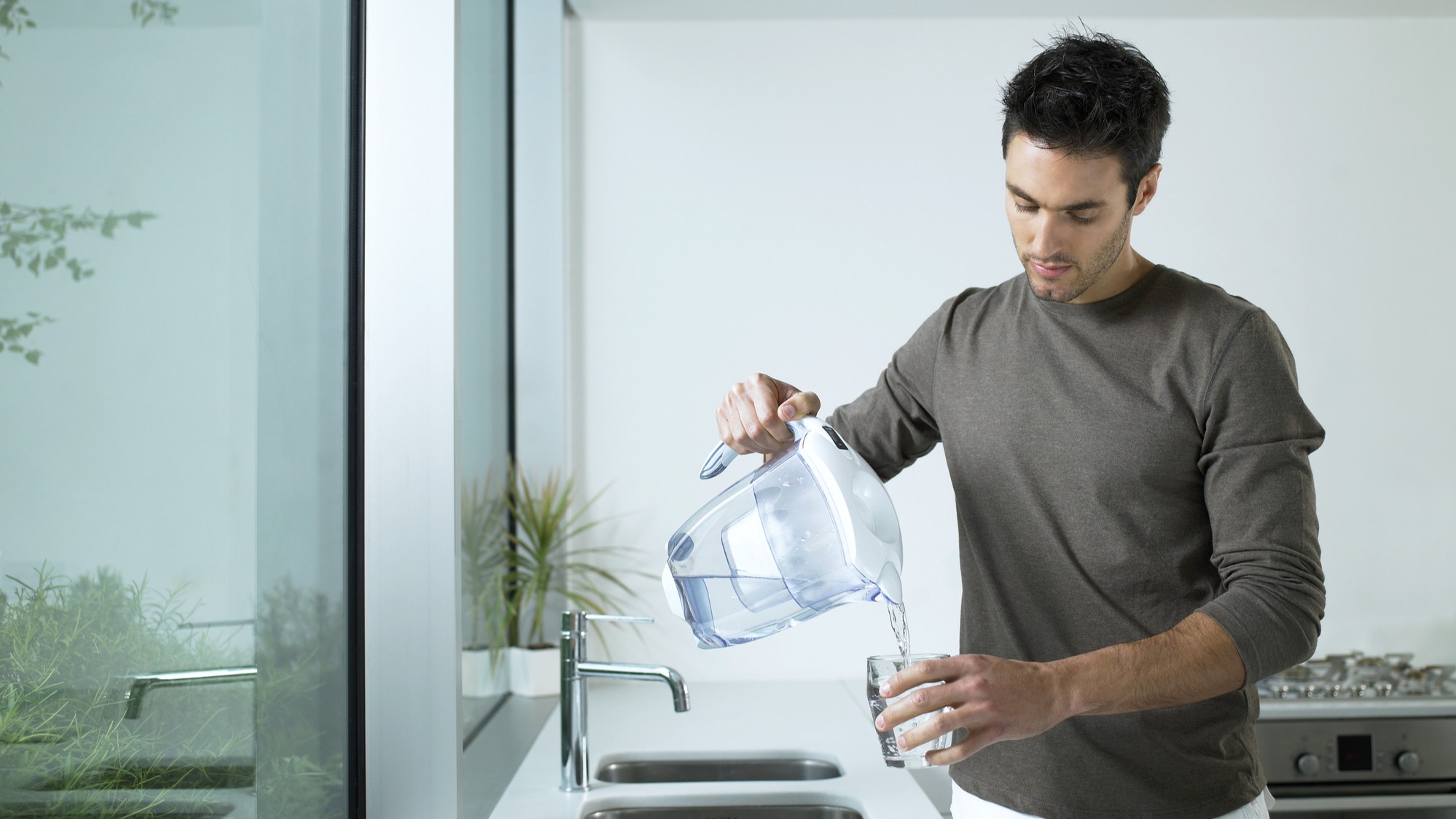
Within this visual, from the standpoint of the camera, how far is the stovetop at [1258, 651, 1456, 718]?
2189 mm

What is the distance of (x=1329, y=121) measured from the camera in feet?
8.80

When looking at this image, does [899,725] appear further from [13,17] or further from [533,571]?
[533,571]

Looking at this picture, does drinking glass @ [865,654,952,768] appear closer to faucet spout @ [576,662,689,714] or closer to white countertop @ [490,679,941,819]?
white countertop @ [490,679,941,819]

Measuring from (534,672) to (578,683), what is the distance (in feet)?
2.37

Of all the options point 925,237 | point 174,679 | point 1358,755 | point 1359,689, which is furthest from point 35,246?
point 1359,689

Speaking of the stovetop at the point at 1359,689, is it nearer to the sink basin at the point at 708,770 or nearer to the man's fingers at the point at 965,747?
the sink basin at the point at 708,770

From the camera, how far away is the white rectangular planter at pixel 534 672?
239cm

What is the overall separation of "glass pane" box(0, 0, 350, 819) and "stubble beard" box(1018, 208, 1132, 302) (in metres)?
0.83

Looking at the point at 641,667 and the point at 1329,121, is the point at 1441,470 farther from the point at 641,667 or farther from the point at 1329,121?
the point at 641,667

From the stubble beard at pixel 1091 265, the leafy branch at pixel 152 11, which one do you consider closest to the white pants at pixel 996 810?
the stubble beard at pixel 1091 265

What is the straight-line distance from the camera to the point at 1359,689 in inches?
90.9

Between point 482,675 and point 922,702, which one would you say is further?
point 482,675

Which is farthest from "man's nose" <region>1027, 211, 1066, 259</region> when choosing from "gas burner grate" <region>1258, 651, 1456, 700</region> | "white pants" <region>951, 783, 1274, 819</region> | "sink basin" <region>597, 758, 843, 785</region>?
"gas burner grate" <region>1258, 651, 1456, 700</region>

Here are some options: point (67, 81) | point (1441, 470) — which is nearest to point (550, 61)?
point (67, 81)
